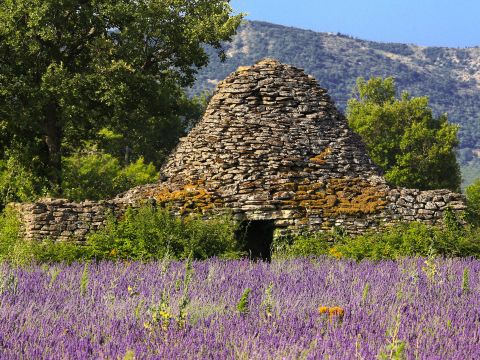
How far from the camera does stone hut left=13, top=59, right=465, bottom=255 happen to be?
636 inches

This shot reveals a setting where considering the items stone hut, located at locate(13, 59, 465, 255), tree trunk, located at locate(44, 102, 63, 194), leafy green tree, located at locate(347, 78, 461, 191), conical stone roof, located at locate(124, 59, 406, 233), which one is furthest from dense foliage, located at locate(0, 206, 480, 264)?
leafy green tree, located at locate(347, 78, 461, 191)

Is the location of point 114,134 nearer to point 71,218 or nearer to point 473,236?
point 71,218

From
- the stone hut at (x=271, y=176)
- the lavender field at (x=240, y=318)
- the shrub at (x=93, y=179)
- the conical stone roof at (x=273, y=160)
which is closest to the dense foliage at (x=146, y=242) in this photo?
the stone hut at (x=271, y=176)

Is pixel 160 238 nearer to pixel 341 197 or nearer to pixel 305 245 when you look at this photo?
pixel 305 245

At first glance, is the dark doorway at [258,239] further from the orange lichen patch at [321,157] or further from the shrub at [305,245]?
the orange lichen patch at [321,157]

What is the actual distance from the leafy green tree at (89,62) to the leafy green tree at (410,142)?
79.3 ft

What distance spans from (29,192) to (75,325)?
1968 centimetres

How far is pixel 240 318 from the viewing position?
17.5 feet

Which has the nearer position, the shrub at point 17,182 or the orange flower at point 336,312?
the orange flower at point 336,312

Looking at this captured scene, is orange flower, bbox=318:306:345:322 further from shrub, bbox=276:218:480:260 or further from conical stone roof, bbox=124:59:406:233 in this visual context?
conical stone roof, bbox=124:59:406:233

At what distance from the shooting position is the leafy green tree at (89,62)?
2180 centimetres

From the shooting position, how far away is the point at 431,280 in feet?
25.4

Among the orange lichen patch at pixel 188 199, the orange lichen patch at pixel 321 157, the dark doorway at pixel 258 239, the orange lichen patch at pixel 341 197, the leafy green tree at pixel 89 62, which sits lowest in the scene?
the dark doorway at pixel 258 239

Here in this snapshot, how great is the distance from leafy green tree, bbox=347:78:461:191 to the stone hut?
95.3ft
